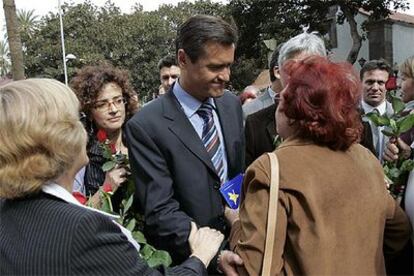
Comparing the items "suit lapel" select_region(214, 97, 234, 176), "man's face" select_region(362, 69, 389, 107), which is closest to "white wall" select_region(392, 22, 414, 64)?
"man's face" select_region(362, 69, 389, 107)

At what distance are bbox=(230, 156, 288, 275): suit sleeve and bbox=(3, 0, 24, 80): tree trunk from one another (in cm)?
722

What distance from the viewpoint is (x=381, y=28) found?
94.2 ft

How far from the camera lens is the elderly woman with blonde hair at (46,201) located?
1.43m

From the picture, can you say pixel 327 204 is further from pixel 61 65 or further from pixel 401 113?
pixel 61 65

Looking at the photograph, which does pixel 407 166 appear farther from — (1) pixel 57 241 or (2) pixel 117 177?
(1) pixel 57 241

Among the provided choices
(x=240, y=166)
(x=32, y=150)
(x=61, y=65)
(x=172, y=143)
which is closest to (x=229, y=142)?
(x=240, y=166)

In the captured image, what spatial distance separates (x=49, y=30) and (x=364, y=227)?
1575 inches

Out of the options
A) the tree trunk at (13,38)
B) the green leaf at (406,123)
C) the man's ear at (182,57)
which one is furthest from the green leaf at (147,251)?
the tree trunk at (13,38)

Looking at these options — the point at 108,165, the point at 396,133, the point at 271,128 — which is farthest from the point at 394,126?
the point at 108,165

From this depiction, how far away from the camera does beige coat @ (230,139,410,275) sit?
1.69 metres

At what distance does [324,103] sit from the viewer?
172 cm

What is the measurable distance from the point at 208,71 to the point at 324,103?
0.74m

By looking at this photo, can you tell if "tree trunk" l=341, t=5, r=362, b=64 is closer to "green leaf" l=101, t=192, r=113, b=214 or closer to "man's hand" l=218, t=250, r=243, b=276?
"green leaf" l=101, t=192, r=113, b=214

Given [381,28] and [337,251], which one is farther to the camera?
[381,28]
